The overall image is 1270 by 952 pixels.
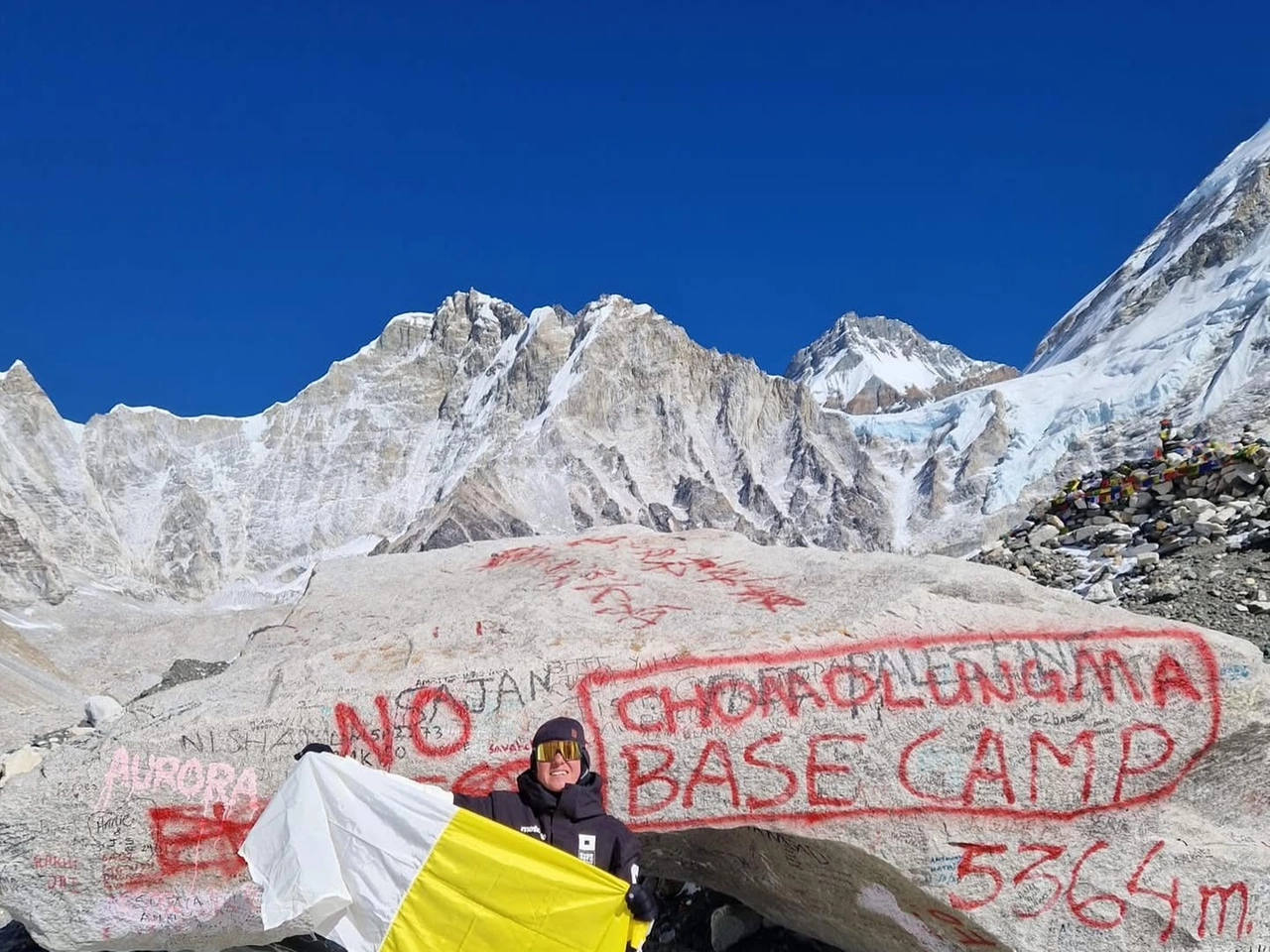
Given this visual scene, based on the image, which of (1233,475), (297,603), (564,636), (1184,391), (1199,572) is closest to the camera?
(564,636)

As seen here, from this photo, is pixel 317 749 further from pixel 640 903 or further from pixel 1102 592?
pixel 1102 592

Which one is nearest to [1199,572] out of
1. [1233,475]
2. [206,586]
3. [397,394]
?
[1233,475]

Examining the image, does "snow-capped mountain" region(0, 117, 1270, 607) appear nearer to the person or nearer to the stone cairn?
the stone cairn

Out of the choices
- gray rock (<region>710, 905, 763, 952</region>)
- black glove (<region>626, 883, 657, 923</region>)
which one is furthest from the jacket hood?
gray rock (<region>710, 905, 763, 952</region>)

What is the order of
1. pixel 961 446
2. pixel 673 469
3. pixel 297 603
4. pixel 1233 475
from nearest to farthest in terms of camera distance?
pixel 297 603
pixel 1233 475
pixel 961 446
pixel 673 469

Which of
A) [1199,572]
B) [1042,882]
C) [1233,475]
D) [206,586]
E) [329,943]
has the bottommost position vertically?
[329,943]

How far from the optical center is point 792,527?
9700cm

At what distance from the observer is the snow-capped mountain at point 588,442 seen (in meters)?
76.8

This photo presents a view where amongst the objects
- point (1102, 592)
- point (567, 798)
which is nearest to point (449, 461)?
point (1102, 592)

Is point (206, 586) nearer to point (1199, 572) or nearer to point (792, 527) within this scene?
point (792, 527)

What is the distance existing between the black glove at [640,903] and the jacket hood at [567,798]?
1.32 ft

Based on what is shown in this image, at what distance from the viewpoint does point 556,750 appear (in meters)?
4.67

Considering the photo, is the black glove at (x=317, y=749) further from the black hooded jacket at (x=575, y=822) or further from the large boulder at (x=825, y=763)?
the black hooded jacket at (x=575, y=822)

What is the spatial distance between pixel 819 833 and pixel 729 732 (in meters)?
0.78
